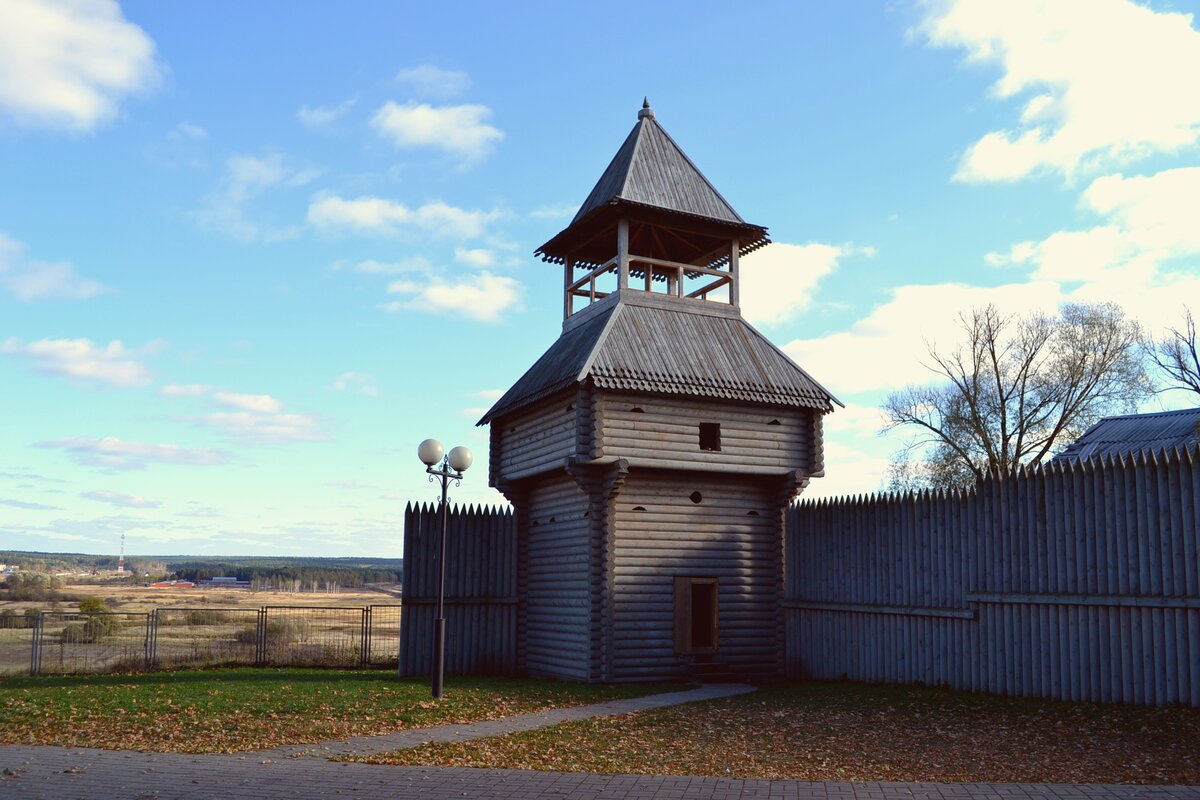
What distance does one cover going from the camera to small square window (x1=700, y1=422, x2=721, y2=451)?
20703mm

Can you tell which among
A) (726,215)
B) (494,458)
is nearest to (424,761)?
(494,458)

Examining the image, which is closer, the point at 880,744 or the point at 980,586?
the point at 880,744

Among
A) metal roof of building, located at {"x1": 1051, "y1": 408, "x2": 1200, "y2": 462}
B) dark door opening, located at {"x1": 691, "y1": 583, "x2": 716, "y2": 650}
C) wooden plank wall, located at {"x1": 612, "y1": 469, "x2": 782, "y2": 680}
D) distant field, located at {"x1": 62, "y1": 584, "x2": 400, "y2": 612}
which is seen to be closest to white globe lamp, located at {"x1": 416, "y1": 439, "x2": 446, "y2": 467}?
wooden plank wall, located at {"x1": 612, "y1": 469, "x2": 782, "y2": 680}

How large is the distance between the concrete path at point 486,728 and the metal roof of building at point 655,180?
10.2 metres

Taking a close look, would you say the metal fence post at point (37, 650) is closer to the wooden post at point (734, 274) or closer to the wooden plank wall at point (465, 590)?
the wooden plank wall at point (465, 590)

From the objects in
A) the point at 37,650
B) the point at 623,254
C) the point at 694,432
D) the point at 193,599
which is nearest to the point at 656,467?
the point at 694,432

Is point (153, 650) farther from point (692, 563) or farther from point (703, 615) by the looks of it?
point (692, 563)

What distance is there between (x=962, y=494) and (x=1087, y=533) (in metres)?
2.70

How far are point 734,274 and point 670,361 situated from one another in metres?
3.64

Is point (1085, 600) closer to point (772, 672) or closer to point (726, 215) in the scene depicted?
point (772, 672)

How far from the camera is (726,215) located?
23062mm

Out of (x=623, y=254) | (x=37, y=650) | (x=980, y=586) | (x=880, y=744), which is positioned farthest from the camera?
(x=37, y=650)

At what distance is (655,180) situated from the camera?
2295 centimetres

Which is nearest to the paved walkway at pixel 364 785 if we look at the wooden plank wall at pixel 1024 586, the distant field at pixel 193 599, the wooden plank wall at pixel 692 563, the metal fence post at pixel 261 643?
the wooden plank wall at pixel 1024 586
